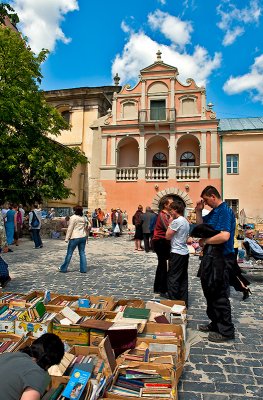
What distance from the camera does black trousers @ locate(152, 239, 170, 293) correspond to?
614 centimetres

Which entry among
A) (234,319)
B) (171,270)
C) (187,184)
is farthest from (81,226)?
(187,184)

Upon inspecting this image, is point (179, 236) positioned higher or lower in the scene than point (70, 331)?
higher

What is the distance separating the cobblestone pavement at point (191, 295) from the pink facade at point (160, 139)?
465 inches

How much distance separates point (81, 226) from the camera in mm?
8320

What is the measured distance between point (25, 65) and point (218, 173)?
619 inches

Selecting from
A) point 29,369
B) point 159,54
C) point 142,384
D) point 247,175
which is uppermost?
point 159,54

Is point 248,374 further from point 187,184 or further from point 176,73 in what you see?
point 176,73

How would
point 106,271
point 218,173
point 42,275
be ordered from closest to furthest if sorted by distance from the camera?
point 42,275 < point 106,271 < point 218,173

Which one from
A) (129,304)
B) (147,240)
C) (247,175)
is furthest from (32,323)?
(247,175)

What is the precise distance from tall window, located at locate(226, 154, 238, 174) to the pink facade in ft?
2.59

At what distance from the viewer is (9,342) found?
3.30 meters

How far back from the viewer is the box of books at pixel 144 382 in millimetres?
2568

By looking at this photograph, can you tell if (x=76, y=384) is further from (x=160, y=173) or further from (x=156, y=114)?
(x=156, y=114)

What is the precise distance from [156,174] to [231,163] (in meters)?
5.99
